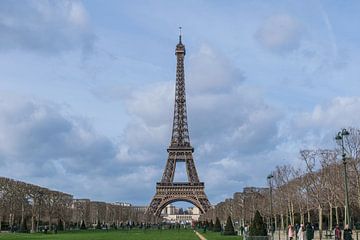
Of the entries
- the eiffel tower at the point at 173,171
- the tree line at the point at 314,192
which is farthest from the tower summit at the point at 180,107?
the tree line at the point at 314,192

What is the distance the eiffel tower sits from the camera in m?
124

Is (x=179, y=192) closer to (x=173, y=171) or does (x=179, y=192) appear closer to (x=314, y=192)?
(x=173, y=171)

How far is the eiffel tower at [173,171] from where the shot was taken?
4902 inches

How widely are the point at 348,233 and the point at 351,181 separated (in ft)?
77.2

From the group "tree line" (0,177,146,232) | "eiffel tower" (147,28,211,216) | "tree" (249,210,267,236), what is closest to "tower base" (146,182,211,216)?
"eiffel tower" (147,28,211,216)

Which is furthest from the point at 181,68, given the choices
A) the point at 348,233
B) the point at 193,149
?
the point at 348,233

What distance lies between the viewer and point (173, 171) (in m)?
128

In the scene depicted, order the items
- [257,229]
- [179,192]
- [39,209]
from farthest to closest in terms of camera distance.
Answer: [179,192] < [39,209] < [257,229]

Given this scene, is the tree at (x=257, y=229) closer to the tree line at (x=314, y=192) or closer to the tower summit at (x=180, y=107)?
the tree line at (x=314, y=192)

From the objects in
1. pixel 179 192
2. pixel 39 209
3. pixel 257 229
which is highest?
pixel 179 192

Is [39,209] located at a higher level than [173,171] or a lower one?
lower

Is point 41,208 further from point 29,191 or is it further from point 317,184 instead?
point 317,184

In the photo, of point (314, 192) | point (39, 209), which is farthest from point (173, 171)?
point (314, 192)

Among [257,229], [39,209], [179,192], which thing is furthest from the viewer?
[179,192]
